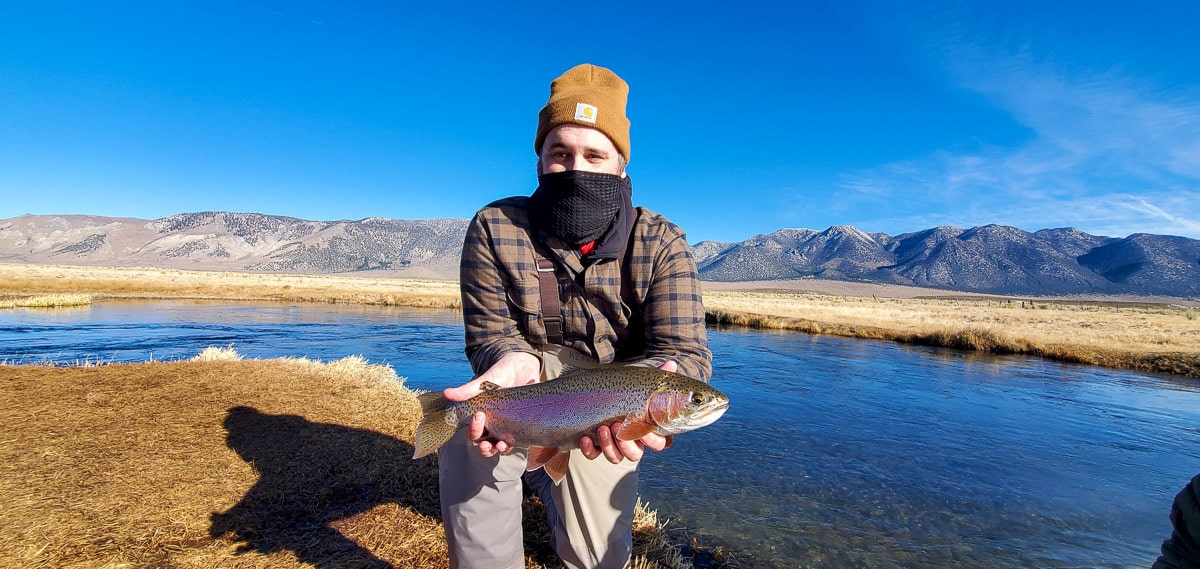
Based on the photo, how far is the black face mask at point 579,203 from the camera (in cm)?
366

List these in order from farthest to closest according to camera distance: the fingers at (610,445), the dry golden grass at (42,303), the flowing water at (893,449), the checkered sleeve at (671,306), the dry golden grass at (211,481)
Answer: the dry golden grass at (42,303) < the flowing water at (893,449) < the dry golden grass at (211,481) < the checkered sleeve at (671,306) < the fingers at (610,445)

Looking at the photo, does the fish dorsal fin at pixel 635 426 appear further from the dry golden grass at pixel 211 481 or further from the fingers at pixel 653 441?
the dry golden grass at pixel 211 481

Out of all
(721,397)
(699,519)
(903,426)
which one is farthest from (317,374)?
(903,426)

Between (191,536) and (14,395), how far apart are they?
482 cm

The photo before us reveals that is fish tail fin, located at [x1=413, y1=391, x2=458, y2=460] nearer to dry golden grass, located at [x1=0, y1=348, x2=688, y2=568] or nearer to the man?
the man

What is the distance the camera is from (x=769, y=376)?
16484 mm

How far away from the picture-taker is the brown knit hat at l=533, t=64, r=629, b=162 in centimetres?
368

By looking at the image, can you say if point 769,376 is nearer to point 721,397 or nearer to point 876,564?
point 876,564

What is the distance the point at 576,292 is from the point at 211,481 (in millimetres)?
3848

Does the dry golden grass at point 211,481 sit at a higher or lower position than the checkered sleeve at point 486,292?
lower

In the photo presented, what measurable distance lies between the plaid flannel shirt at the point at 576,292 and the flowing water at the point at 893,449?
10.7ft

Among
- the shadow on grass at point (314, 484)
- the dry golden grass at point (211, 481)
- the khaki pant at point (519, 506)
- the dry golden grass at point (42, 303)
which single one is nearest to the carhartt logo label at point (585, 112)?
the khaki pant at point (519, 506)

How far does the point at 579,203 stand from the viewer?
3662mm

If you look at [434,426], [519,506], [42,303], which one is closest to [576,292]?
[434,426]
